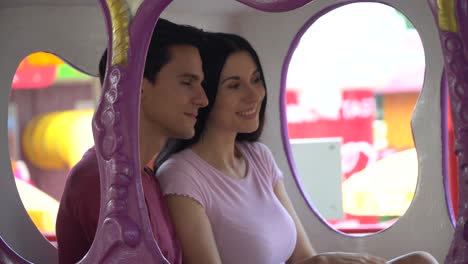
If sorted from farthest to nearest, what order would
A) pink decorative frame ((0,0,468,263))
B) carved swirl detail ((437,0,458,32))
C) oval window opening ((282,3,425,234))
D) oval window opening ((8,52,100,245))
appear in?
oval window opening ((8,52,100,245)) → oval window opening ((282,3,425,234)) → pink decorative frame ((0,0,468,263)) → carved swirl detail ((437,0,458,32))

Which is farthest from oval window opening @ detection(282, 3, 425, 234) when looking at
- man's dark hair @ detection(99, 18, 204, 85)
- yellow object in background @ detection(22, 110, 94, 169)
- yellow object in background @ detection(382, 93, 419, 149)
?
yellow object in background @ detection(22, 110, 94, 169)

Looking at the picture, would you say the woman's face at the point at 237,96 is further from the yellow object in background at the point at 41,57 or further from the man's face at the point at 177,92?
the yellow object in background at the point at 41,57

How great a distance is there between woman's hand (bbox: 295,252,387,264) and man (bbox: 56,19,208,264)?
13cm

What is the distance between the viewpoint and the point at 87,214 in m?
0.69

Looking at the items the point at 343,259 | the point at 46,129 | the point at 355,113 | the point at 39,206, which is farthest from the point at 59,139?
the point at 343,259

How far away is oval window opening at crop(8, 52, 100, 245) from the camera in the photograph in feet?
3.14

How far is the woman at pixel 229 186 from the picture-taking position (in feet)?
2.18

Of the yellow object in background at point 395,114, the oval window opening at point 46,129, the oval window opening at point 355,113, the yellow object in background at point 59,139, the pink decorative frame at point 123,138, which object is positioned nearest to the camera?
the pink decorative frame at point 123,138

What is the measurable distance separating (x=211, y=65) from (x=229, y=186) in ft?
0.39

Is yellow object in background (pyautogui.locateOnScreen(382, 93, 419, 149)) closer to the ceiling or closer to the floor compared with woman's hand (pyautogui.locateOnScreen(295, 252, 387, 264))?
closer to the ceiling

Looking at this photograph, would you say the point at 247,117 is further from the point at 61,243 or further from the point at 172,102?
the point at 61,243

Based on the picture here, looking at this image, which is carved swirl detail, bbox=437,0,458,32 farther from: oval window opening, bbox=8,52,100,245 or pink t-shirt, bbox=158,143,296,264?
oval window opening, bbox=8,52,100,245

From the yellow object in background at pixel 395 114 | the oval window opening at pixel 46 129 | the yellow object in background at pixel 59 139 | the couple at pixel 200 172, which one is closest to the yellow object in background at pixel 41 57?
the oval window opening at pixel 46 129

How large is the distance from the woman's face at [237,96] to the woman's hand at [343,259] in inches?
5.6
